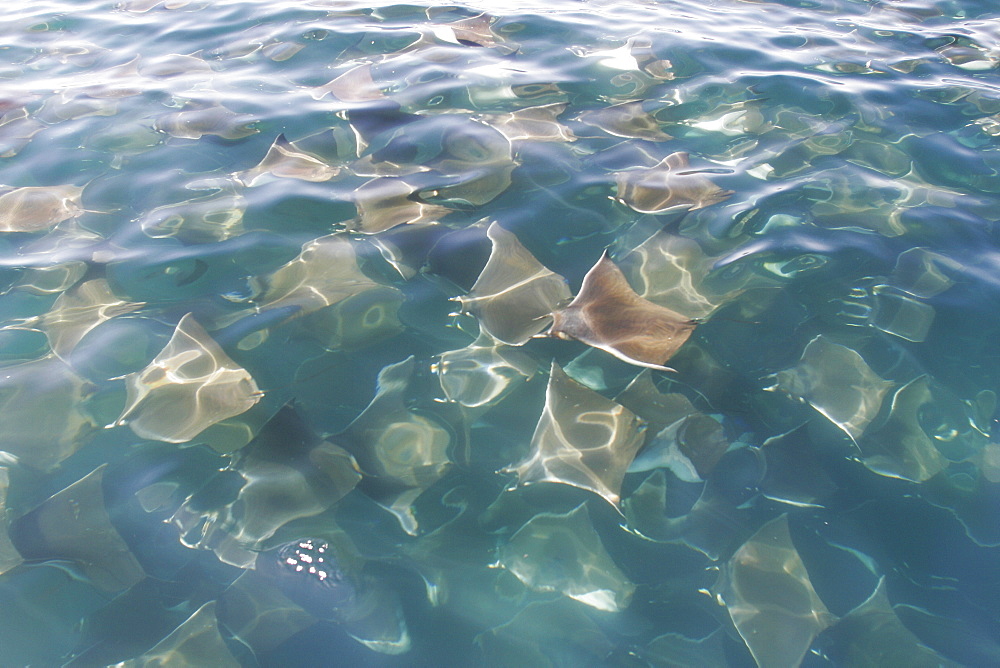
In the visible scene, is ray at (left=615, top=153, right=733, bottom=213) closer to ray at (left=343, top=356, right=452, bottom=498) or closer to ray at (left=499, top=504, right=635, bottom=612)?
ray at (left=343, top=356, right=452, bottom=498)

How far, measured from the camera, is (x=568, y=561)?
2.23m

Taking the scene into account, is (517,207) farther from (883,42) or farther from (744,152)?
(883,42)

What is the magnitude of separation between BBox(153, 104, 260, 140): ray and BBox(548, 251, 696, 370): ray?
10.3 feet

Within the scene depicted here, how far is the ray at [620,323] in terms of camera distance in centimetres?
263

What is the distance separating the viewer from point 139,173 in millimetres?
4191

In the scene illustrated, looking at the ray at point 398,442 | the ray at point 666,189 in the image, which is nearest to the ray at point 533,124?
the ray at point 666,189

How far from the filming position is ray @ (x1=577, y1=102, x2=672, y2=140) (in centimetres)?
445

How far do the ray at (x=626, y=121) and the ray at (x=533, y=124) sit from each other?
22 cm

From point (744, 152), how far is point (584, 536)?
3.18 metres

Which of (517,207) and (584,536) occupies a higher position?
(517,207)

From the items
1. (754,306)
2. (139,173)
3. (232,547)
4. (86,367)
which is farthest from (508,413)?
(139,173)

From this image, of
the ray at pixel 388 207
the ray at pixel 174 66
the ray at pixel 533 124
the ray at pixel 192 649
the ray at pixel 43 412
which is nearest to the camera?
the ray at pixel 192 649

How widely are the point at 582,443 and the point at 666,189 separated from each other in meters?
1.99

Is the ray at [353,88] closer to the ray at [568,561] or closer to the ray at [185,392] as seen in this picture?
the ray at [185,392]
